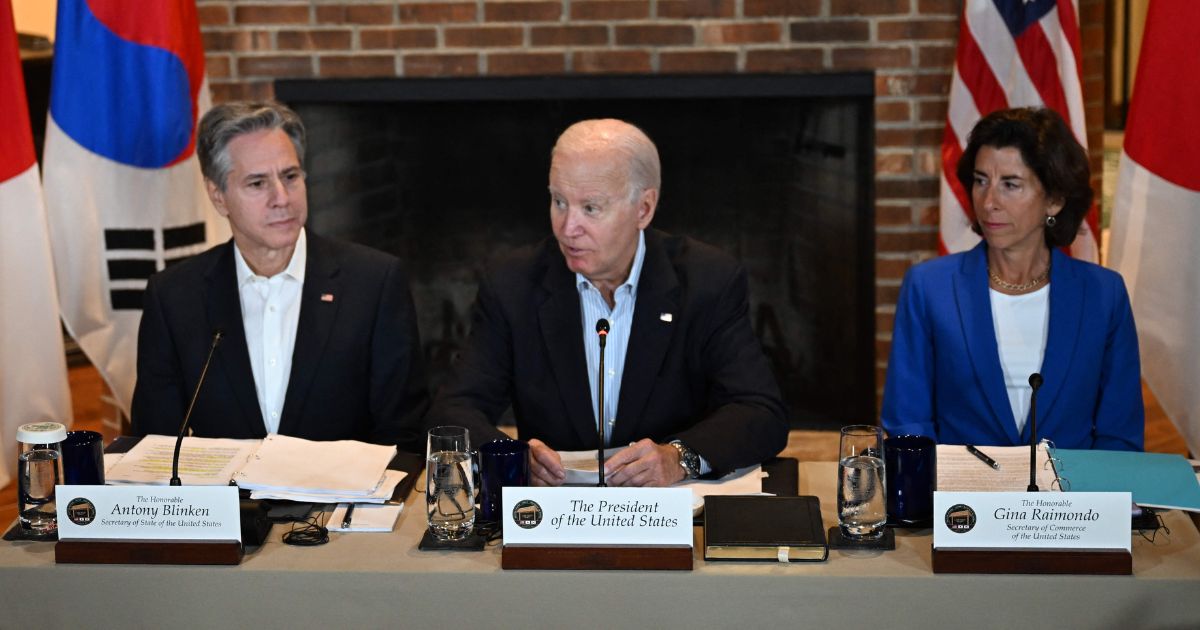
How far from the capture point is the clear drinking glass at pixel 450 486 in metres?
1.73

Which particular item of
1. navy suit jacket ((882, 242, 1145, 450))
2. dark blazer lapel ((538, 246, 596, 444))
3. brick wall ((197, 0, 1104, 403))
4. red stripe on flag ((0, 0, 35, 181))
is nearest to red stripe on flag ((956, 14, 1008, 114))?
brick wall ((197, 0, 1104, 403))

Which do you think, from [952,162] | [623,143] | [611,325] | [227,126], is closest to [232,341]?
[227,126]

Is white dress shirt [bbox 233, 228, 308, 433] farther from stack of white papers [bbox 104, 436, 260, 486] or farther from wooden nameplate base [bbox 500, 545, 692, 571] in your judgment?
wooden nameplate base [bbox 500, 545, 692, 571]

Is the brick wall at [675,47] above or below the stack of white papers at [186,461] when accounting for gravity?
above

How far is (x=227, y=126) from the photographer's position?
7.93ft

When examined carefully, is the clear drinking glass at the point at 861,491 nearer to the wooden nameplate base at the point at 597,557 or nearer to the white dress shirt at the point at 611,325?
the wooden nameplate base at the point at 597,557

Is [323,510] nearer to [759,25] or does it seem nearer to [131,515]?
[131,515]

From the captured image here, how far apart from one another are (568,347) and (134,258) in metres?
1.35

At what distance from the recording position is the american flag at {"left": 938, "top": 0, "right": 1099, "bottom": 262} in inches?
121

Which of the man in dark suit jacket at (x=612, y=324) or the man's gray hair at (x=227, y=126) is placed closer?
the man in dark suit jacket at (x=612, y=324)

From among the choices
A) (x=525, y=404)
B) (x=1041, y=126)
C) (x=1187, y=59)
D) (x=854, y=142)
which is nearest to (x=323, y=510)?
(x=525, y=404)

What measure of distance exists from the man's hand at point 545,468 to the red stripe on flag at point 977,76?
5.75 ft

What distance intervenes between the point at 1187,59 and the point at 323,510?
76.1 inches

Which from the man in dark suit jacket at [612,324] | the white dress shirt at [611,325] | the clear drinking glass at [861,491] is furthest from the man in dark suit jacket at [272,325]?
the clear drinking glass at [861,491]
